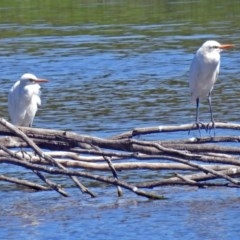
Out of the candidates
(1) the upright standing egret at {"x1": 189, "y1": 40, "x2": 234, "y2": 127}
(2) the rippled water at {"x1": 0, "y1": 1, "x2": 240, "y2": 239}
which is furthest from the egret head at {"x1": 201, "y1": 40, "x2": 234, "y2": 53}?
(2) the rippled water at {"x1": 0, "y1": 1, "x2": 240, "y2": 239}

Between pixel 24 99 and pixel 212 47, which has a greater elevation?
pixel 212 47

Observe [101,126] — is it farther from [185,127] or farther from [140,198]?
[185,127]

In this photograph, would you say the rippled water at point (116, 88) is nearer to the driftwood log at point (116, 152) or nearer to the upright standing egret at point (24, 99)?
the driftwood log at point (116, 152)

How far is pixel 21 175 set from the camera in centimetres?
1441

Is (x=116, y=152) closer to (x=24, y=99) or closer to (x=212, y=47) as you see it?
(x=24, y=99)

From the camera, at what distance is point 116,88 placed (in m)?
22.1

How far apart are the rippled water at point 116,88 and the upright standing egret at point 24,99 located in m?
0.85

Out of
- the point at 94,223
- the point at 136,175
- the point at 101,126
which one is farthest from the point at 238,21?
the point at 94,223

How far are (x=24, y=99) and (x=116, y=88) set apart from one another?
26.8 ft

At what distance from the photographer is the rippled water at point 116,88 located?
12.1m

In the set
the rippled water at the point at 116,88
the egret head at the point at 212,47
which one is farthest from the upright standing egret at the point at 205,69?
the rippled water at the point at 116,88

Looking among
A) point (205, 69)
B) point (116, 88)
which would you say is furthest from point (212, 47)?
point (116, 88)

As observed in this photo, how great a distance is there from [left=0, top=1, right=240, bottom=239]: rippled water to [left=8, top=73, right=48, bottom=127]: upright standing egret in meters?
0.85

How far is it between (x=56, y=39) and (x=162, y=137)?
46.3 ft
